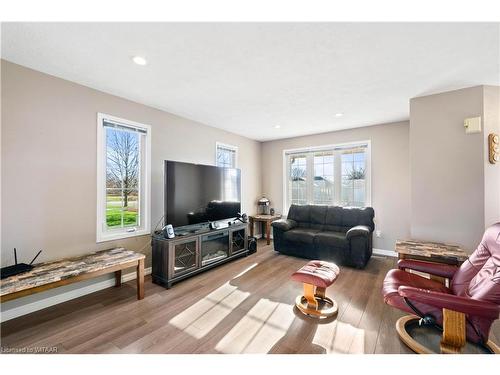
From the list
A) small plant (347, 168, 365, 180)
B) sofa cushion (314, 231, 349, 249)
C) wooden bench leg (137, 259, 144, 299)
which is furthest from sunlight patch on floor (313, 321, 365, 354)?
small plant (347, 168, 365, 180)

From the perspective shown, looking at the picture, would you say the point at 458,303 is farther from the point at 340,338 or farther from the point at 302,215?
the point at 302,215

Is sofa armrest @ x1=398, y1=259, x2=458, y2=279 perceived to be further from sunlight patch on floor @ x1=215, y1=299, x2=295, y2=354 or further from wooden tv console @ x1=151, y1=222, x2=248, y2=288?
wooden tv console @ x1=151, y1=222, x2=248, y2=288

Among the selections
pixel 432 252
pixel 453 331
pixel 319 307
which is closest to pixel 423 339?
pixel 453 331

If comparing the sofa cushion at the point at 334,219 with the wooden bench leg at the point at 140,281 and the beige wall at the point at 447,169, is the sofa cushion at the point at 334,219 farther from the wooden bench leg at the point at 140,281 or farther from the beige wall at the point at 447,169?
the wooden bench leg at the point at 140,281

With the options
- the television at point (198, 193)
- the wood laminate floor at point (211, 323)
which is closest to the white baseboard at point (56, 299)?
the wood laminate floor at point (211, 323)

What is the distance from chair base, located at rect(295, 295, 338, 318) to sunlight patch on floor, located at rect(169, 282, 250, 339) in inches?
25.4

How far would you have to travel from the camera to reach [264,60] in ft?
6.68

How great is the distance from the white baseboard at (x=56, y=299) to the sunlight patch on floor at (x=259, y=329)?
6.11 ft

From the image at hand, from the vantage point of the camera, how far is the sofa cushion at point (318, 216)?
169 inches

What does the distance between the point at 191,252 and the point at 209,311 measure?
1028mm

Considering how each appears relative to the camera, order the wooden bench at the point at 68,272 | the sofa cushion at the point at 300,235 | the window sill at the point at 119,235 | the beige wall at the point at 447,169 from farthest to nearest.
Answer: the sofa cushion at the point at 300,235 → the window sill at the point at 119,235 → the beige wall at the point at 447,169 → the wooden bench at the point at 68,272

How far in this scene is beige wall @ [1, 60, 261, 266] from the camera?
81.9 inches
